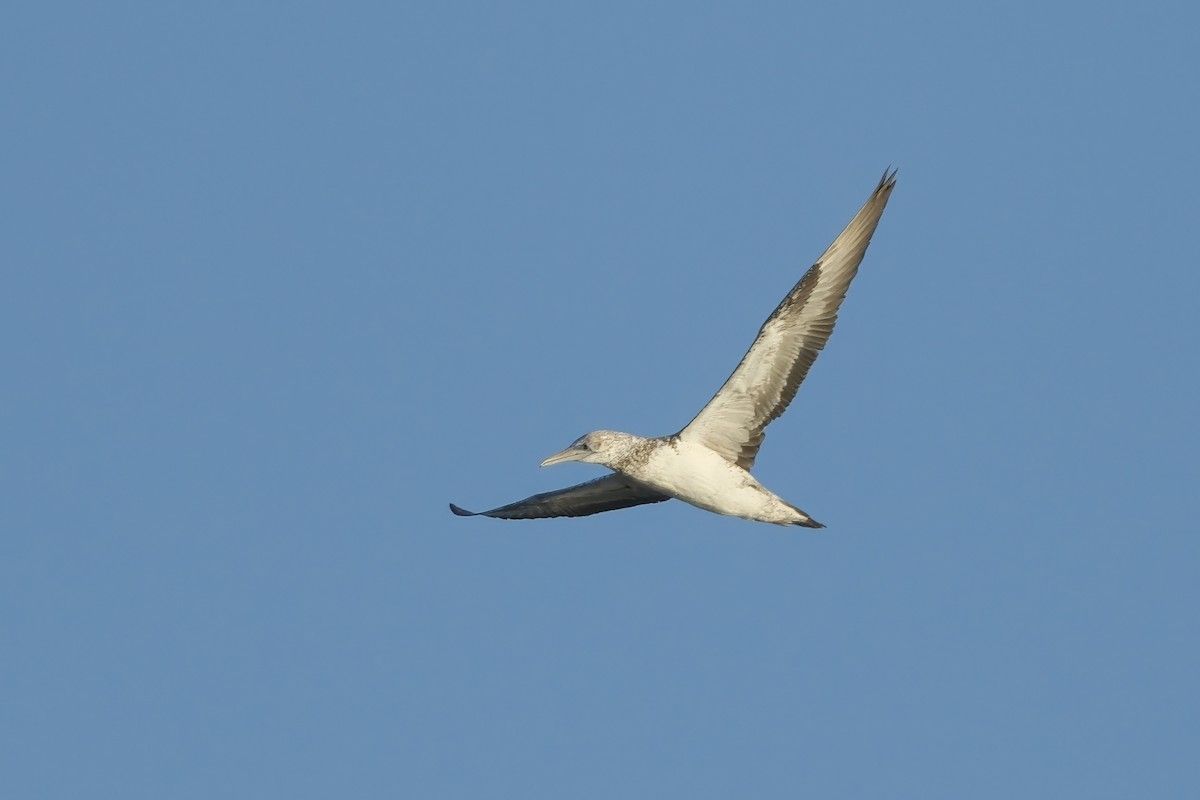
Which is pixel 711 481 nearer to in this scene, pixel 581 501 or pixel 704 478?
pixel 704 478

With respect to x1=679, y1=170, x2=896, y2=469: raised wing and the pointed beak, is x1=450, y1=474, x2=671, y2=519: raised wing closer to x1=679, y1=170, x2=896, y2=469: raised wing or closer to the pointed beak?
the pointed beak

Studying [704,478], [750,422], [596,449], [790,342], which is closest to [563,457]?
[596,449]

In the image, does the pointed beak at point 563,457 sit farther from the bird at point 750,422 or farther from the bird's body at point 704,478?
the bird's body at point 704,478

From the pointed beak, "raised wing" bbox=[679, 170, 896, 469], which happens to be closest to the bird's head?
the pointed beak

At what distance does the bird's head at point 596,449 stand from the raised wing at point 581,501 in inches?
42.0

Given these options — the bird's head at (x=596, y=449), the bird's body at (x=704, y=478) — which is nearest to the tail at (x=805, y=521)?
the bird's body at (x=704, y=478)

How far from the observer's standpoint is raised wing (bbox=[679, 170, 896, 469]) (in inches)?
1003

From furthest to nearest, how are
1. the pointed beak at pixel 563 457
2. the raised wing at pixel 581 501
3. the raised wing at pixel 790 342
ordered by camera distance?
the raised wing at pixel 581 501, the pointed beak at pixel 563 457, the raised wing at pixel 790 342

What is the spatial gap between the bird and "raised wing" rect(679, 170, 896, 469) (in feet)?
0.04

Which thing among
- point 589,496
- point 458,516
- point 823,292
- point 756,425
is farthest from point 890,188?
point 458,516

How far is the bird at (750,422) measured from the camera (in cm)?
2555

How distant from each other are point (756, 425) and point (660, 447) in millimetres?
1384

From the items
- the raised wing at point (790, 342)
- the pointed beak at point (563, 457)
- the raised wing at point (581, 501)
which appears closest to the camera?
the raised wing at point (790, 342)

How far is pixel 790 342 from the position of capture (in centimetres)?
2562
